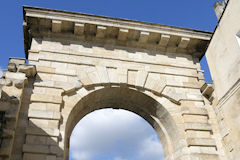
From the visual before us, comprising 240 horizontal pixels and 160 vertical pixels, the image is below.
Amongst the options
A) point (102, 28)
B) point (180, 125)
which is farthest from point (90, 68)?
point (180, 125)

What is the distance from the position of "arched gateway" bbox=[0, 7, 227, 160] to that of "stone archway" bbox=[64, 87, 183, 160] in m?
0.03

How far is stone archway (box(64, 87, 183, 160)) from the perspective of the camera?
739cm

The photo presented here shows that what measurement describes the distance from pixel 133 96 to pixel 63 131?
2.66 meters

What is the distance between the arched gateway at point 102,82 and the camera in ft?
20.3

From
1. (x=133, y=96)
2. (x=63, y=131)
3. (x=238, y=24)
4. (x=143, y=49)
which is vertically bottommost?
(x=63, y=131)

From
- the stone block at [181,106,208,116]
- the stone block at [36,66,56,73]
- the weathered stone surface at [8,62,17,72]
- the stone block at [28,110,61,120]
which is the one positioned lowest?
the stone block at [28,110,61,120]

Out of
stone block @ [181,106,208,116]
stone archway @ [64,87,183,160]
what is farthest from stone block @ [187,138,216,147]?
stone block @ [181,106,208,116]

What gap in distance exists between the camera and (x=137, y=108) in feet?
27.9

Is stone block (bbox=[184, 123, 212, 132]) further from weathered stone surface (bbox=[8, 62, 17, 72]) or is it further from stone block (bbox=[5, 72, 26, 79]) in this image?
weathered stone surface (bbox=[8, 62, 17, 72])

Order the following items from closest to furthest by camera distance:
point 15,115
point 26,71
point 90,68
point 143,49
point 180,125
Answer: point 15,115 → point 26,71 → point 180,125 → point 90,68 → point 143,49

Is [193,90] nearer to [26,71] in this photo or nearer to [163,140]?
[163,140]

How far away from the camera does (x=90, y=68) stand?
25.3 ft

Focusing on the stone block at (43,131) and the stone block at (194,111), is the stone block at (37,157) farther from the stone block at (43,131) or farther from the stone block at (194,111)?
the stone block at (194,111)

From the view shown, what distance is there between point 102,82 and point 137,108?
1.78m
